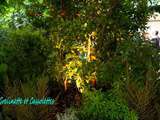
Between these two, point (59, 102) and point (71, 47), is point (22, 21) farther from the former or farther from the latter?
point (59, 102)

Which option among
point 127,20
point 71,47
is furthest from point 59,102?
point 127,20

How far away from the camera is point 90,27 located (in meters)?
8.52

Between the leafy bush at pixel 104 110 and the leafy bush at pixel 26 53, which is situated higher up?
the leafy bush at pixel 26 53

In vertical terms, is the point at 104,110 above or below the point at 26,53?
below

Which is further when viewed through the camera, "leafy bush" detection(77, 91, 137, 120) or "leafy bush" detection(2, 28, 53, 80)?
"leafy bush" detection(2, 28, 53, 80)

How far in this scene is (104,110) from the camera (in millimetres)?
6215

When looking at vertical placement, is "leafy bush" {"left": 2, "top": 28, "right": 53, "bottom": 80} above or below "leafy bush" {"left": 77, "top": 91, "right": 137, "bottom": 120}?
above

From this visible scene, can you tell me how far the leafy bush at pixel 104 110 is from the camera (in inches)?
241

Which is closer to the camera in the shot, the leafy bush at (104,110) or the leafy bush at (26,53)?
the leafy bush at (104,110)

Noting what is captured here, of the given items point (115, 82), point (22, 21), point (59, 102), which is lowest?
point (59, 102)

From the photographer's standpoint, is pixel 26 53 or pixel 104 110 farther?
pixel 26 53

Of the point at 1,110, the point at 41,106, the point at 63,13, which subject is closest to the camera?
the point at 41,106

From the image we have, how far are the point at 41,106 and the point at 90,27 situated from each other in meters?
2.95

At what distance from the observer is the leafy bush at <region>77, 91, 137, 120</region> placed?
20.1 feet
